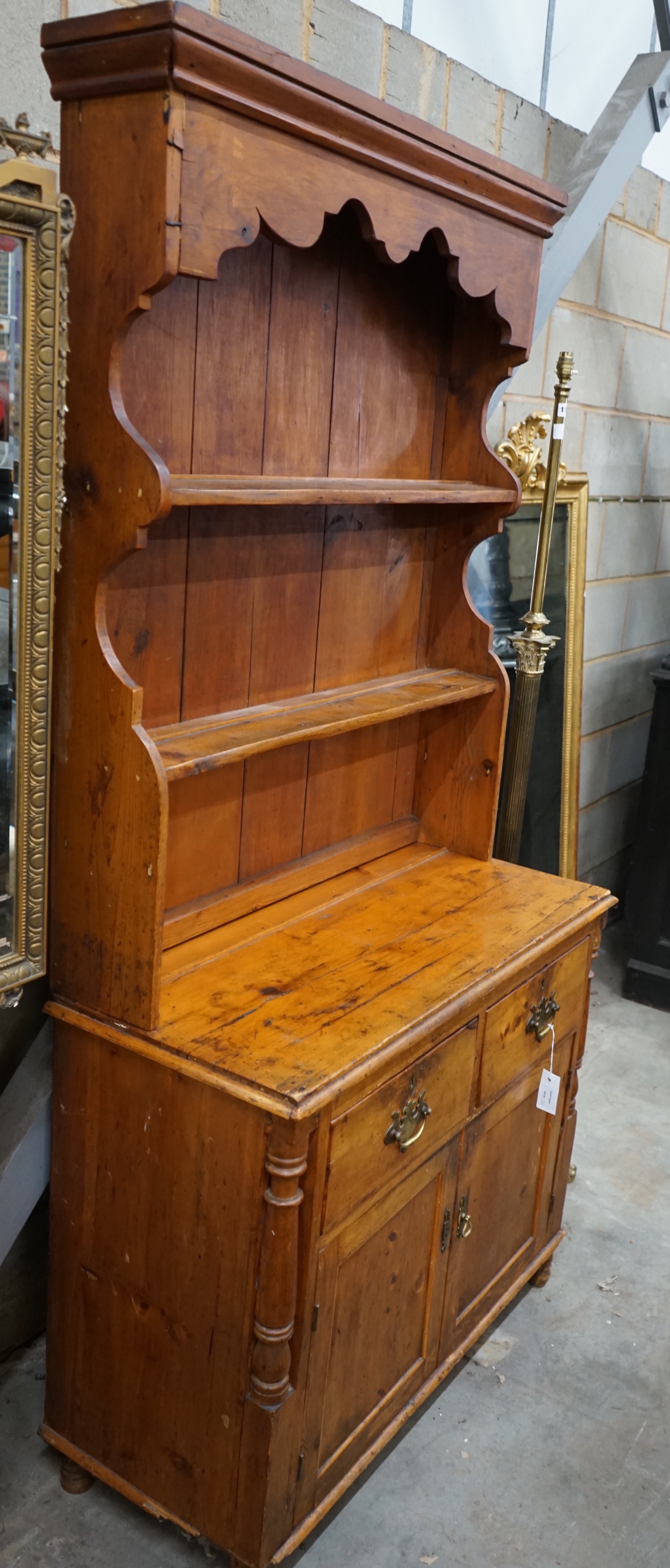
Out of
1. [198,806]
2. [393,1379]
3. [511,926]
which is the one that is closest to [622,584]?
[511,926]

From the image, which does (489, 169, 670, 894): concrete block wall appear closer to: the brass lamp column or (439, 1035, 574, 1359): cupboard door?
the brass lamp column

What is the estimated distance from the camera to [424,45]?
2.34m

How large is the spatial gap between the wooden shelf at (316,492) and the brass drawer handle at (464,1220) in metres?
1.07

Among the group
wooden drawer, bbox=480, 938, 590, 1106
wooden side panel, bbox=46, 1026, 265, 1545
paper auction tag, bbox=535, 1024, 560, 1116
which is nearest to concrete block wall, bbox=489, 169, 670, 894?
wooden drawer, bbox=480, 938, 590, 1106

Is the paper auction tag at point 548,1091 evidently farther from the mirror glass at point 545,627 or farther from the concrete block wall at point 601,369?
the concrete block wall at point 601,369

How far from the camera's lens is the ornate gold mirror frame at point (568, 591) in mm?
2758

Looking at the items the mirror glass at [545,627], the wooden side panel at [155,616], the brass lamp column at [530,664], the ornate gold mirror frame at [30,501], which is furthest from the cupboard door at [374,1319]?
the mirror glass at [545,627]

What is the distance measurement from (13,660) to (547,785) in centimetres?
206

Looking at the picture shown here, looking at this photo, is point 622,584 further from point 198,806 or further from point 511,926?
point 198,806

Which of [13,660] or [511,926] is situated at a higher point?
[13,660]

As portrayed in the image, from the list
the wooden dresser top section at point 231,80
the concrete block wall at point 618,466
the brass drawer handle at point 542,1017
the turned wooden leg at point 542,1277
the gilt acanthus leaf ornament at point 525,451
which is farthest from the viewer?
the concrete block wall at point 618,466

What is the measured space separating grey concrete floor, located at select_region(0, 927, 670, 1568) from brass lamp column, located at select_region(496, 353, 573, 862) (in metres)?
0.84

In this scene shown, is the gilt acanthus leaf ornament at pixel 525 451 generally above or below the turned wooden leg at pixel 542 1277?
above

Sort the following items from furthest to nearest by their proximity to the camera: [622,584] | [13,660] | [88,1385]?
[622,584] < [88,1385] < [13,660]
